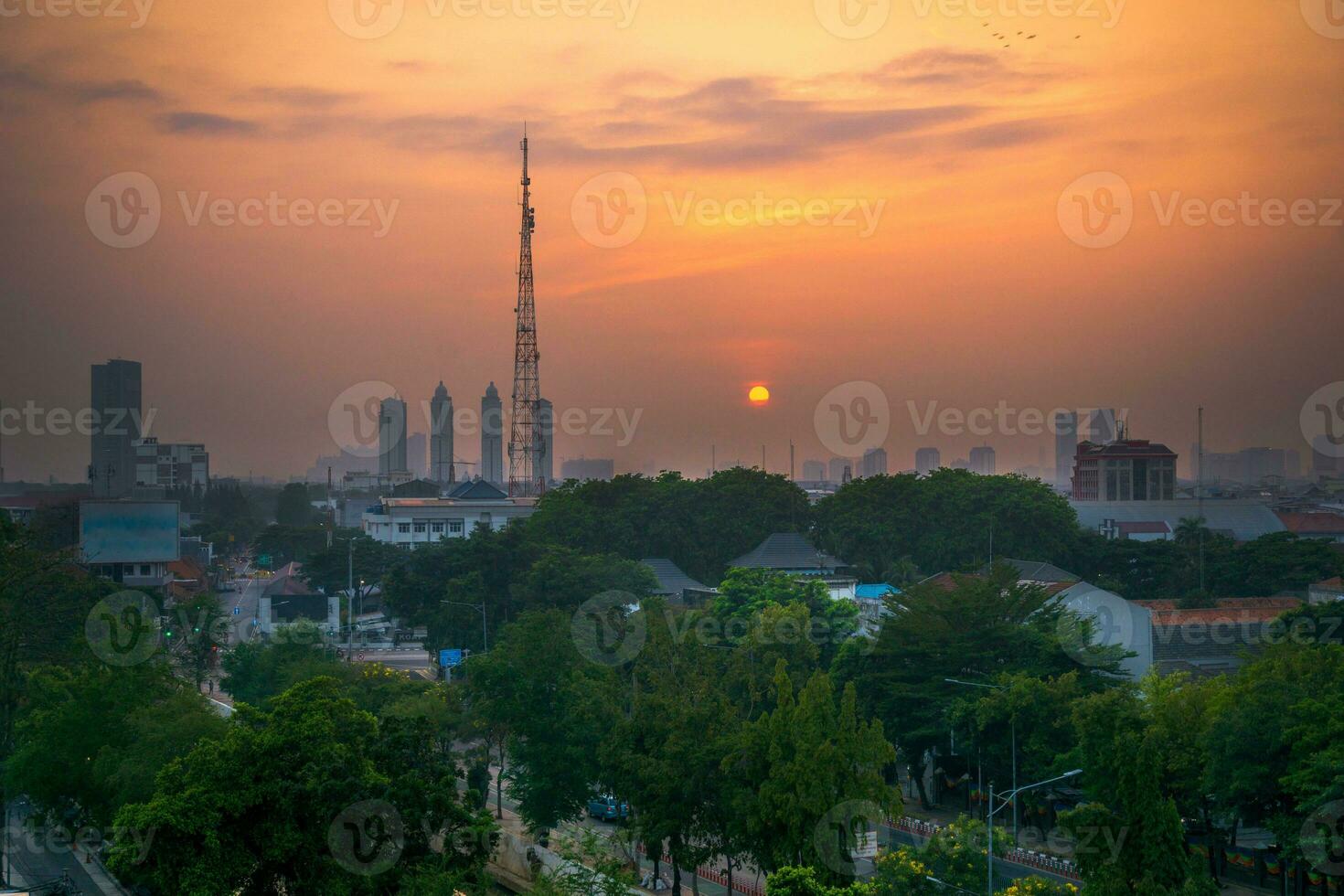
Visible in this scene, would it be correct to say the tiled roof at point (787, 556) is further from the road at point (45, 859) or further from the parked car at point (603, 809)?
the road at point (45, 859)

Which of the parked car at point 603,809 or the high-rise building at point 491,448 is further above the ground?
the high-rise building at point 491,448

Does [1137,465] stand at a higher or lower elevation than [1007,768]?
higher

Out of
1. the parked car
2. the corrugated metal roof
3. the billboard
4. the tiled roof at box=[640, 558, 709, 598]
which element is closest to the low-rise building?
the billboard

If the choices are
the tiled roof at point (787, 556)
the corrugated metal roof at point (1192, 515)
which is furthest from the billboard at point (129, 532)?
the corrugated metal roof at point (1192, 515)

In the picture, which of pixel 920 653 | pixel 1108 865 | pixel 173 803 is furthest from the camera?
pixel 920 653

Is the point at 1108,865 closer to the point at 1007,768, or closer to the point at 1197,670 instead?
the point at 1007,768

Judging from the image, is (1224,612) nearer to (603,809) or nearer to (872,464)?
(603,809)

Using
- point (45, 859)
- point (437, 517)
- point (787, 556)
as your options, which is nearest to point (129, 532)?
point (437, 517)

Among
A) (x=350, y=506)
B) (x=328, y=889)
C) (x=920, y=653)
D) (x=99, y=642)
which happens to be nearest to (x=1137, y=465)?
(x=350, y=506)
